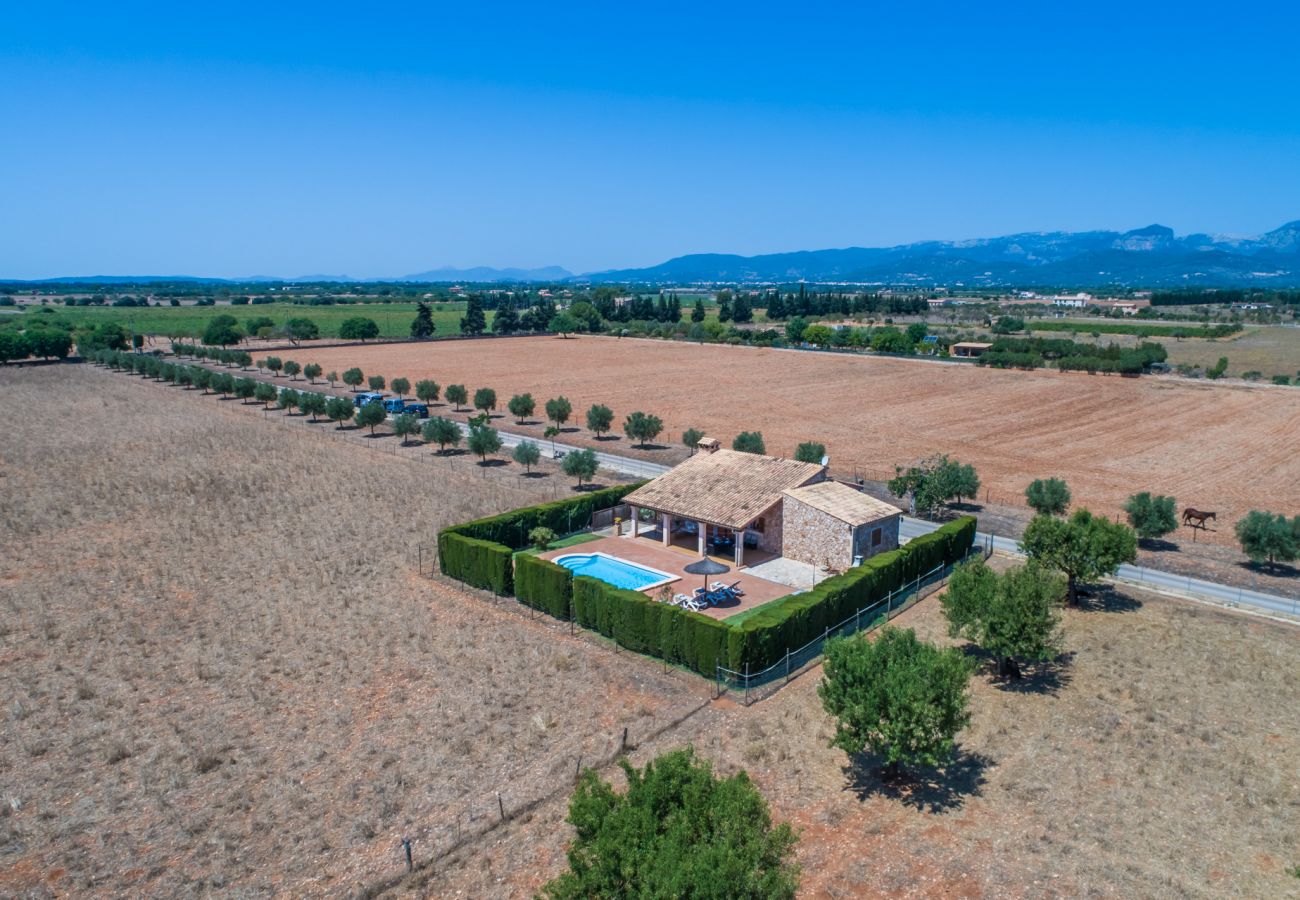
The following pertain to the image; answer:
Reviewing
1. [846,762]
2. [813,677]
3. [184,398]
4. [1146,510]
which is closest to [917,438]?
[1146,510]

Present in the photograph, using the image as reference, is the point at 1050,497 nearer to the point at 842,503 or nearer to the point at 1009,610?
the point at 842,503

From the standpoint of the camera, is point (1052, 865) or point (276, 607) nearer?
point (1052, 865)

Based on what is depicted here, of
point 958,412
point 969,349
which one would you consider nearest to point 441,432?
point 958,412

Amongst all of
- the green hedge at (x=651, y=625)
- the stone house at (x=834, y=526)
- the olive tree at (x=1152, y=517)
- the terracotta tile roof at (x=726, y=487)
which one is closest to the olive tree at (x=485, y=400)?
the terracotta tile roof at (x=726, y=487)

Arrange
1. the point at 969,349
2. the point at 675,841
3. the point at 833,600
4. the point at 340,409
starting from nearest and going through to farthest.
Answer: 1. the point at 675,841
2. the point at 833,600
3. the point at 340,409
4. the point at 969,349

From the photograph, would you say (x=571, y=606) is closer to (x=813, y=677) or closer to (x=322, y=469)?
(x=813, y=677)
